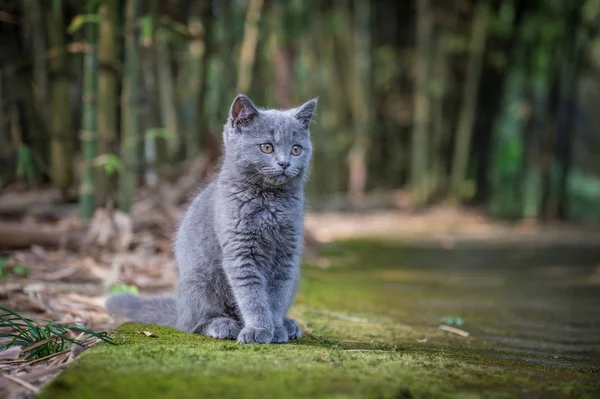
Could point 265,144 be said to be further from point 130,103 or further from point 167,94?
point 167,94

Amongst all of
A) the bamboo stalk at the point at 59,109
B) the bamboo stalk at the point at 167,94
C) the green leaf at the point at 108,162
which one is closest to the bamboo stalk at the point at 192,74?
the bamboo stalk at the point at 167,94

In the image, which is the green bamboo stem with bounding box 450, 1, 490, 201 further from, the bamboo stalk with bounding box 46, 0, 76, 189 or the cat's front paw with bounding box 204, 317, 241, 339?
the cat's front paw with bounding box 204, 317, 241, 339

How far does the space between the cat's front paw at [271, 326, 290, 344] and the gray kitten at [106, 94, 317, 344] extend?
0.04 ft

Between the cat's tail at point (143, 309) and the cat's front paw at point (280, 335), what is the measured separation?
0.69 m

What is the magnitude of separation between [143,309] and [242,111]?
115 cm

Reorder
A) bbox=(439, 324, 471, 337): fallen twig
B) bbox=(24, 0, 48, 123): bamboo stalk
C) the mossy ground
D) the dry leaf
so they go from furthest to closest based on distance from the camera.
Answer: bbox=(24, 0, 48, 123): bamboo stalk → bbox=(439, 324, 471, 337): fallen twig → the dry leaf → the mossy ground

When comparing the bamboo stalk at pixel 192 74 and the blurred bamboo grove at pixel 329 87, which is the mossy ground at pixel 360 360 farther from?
the bamboo stalk at pixel 192 74

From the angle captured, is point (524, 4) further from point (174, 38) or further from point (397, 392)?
point (397, 392)

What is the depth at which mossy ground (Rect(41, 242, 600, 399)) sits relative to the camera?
2.06 metres

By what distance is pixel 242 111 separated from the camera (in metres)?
3.33

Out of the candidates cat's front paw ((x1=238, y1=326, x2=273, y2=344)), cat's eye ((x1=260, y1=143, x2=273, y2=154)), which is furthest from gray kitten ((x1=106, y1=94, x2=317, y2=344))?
cat's front paw ((x1=238, y1=326, x2=273, y2=344))

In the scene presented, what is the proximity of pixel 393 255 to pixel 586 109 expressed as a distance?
2208 cm

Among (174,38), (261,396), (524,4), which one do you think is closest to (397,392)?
(261,396)

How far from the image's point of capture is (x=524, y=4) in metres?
13.8
